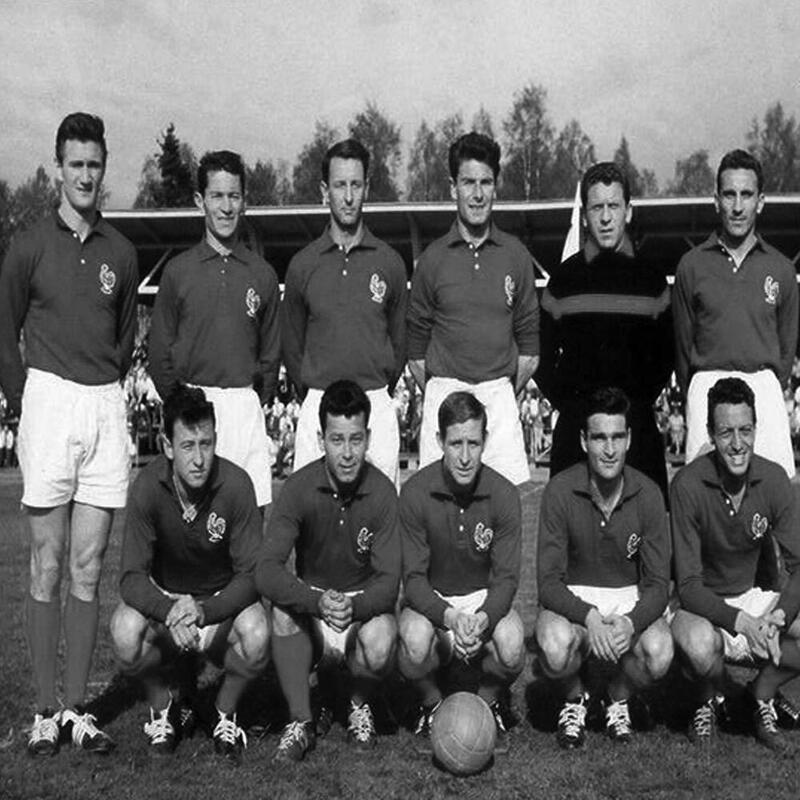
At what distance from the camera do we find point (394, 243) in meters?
27.1

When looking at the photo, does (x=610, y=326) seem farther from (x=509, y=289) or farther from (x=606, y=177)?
(x=606, y=177)

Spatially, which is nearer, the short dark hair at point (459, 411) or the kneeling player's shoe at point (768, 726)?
the kneeling player's shoe at point (768, 726)

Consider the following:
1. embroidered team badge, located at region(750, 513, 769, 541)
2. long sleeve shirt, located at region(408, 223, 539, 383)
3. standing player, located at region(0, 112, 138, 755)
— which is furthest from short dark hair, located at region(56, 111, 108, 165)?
embroidered team badge, located at region(750, 513, 769, 541)

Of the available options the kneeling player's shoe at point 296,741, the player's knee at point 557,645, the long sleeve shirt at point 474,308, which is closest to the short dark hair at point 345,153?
the long sleeve shirt at point 474,308

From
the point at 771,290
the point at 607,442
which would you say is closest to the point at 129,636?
the point at 607,442

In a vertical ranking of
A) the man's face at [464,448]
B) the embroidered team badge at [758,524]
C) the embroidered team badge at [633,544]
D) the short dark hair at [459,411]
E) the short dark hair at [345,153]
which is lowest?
the embroidered team badge at [633,544]

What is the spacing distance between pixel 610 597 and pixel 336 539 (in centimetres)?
125

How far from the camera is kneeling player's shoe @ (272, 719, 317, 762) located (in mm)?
4398

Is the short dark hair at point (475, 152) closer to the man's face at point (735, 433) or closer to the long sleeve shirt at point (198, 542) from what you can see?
the man's face at point (735, 433)

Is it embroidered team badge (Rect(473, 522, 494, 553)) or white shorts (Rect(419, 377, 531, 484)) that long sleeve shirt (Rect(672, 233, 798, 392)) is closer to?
white shorts (Rect(419, 377, 531, 484))

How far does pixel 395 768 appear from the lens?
4.33m

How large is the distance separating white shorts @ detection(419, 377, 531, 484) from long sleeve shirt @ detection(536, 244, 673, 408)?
0.34m

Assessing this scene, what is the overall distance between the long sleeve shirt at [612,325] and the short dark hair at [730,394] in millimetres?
637

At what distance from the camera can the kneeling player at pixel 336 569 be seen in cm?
453
